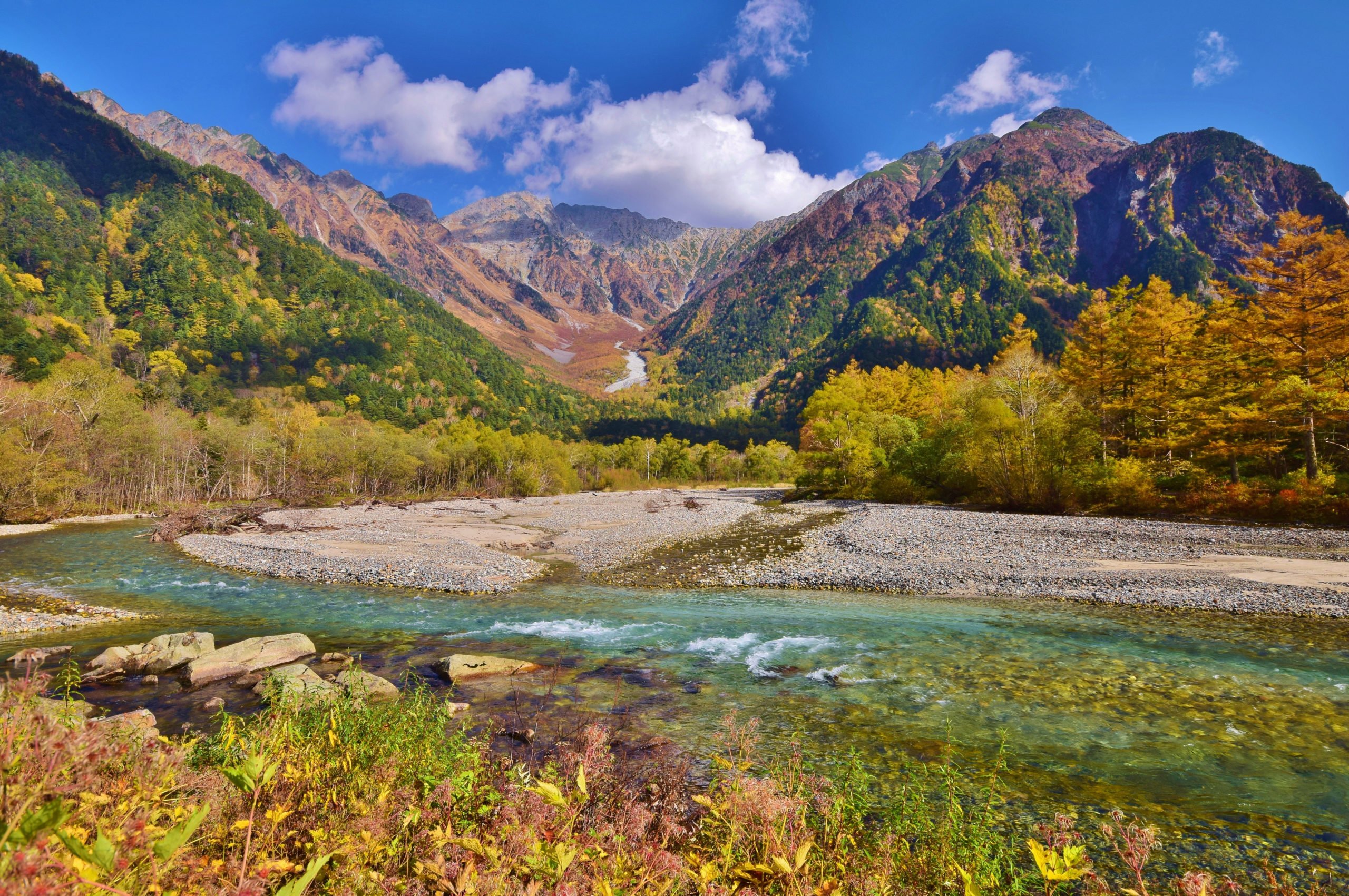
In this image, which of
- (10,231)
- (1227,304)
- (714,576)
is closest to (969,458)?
(1227,304)

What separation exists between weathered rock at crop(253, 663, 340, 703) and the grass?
2.24ft

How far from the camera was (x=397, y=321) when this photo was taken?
18862 cm

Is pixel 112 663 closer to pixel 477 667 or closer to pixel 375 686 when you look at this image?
pixel 375 686

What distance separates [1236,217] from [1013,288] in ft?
262

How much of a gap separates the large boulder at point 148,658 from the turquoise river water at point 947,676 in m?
0.79

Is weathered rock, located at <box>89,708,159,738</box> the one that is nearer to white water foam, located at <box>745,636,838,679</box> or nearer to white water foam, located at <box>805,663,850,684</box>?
white water foam, located at <box>745,636,838,679</box>

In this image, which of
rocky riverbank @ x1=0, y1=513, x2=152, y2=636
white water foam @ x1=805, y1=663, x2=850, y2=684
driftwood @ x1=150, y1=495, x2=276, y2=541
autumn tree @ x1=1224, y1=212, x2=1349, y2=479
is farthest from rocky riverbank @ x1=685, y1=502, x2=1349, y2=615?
driftwood @ x1=150, y1=495, x2=276, y2=541

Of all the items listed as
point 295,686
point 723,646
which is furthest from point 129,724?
point 723,646

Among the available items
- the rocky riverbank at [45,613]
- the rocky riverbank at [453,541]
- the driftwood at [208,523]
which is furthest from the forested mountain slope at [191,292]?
the rocky riverbank at [45,613]

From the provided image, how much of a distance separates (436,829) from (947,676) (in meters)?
9.73

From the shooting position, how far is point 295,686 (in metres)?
8.32

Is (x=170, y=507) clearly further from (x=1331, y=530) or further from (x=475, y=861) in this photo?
(x=1331, y=530)

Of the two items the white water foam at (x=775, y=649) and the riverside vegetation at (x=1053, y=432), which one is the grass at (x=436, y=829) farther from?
the riverside vegetation at (x=1053, y=432)

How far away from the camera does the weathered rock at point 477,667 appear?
10283mm
